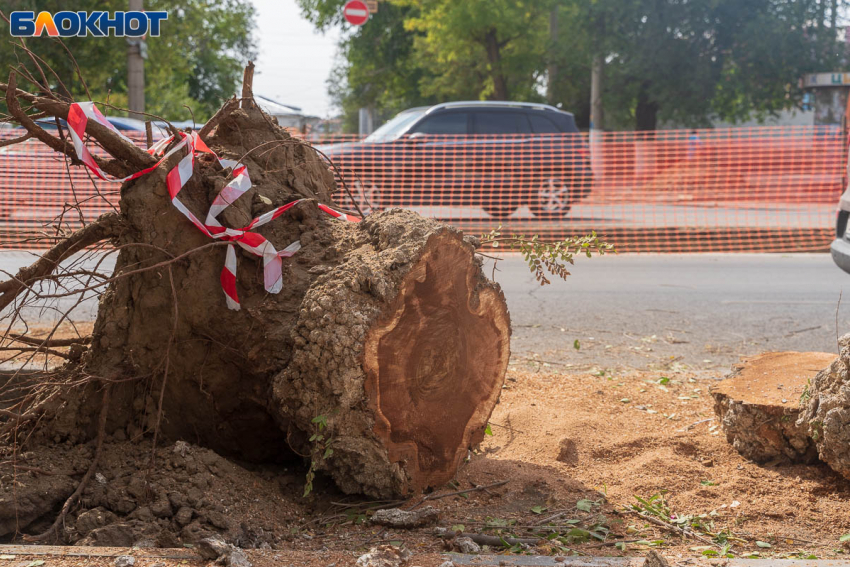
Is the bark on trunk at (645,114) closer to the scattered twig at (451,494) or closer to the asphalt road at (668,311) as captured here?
the asphalt road at (668,311)

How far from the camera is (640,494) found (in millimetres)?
3275

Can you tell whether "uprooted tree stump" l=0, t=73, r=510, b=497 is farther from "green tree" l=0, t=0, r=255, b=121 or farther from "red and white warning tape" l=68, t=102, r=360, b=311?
"green tree" l=0, t=0, r=255, b=121

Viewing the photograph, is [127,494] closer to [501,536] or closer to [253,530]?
[253,530]

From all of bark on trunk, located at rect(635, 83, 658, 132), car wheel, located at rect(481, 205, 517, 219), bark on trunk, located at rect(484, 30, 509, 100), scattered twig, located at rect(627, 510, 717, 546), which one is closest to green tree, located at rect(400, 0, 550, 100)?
bark on trunk, located at rect(484, 30, 509, 100)

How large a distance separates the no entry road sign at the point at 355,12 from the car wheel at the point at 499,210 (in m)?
11.3

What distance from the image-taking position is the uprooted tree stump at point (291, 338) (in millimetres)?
2926

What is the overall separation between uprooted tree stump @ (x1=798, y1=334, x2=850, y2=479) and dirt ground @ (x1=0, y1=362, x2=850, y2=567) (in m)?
0.18

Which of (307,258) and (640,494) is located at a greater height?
(307,258)

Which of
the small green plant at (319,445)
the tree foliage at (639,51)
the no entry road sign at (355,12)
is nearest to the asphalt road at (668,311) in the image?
the small green plant at (319,445)

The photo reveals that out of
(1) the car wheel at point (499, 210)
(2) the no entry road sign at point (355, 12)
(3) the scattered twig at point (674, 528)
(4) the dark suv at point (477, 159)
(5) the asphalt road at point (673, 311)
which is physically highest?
(2) the no entry road sign at point (355, 12)

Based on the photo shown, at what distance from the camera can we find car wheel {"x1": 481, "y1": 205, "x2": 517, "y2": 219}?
494 inches

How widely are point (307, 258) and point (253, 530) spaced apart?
1.10m

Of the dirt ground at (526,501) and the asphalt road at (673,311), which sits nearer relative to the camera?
the dirt ground at (526,501)

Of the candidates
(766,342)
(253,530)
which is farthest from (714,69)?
(253,530)
